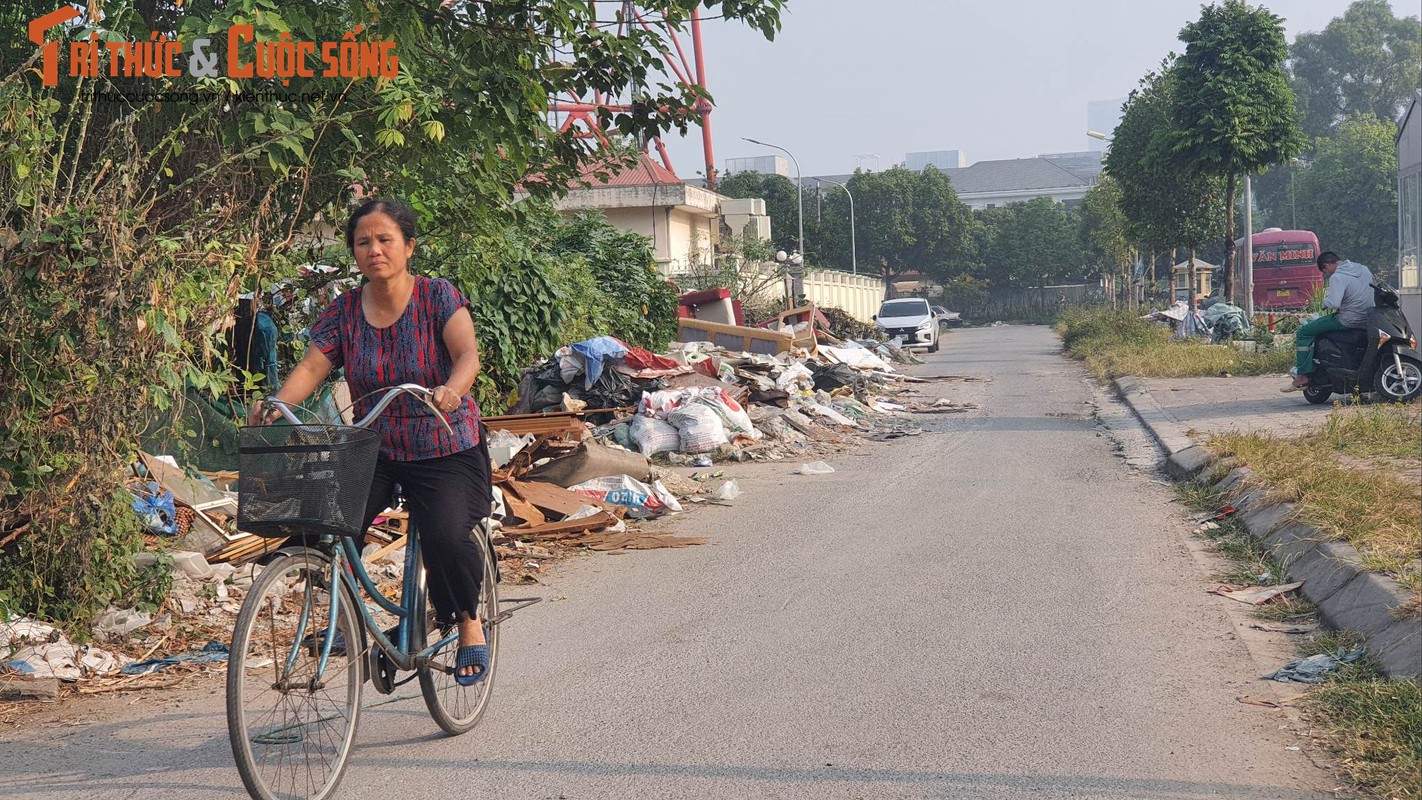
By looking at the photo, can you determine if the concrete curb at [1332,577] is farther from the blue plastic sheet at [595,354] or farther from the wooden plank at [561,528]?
the blue plastic sheet at [595,354]

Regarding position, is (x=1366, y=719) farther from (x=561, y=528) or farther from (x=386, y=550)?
(x=561, y=528)

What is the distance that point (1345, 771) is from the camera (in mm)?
4129

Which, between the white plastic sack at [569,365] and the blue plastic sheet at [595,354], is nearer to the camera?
the blue plastic sheet at [595,354]

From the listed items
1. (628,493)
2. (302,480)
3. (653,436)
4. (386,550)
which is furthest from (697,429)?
(302,480)

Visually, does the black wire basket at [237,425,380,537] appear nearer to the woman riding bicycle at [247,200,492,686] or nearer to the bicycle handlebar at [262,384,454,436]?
the bicycle handlebar at [262,384,454,436]

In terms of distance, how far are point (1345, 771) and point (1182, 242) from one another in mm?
30908

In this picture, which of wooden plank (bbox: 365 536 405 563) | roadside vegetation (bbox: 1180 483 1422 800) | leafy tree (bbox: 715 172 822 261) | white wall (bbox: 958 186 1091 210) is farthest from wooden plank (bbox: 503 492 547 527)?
white wall (bbox: 958 186 1091 210)

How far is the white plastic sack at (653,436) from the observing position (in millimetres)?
13289

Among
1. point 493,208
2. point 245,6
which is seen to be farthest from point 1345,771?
point 493,208

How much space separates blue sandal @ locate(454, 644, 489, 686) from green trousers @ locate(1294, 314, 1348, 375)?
42.7 feet

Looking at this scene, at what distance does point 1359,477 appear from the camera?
8.79 m

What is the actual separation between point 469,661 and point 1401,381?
1317cm

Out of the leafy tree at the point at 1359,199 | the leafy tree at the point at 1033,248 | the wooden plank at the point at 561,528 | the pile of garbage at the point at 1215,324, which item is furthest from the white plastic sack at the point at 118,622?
the leafy tree at the point at 1033,248

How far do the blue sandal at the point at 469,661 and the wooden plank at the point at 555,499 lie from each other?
4.80m
